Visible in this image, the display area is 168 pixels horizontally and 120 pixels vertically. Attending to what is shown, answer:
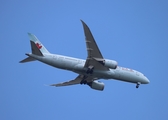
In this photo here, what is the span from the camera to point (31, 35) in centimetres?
4491

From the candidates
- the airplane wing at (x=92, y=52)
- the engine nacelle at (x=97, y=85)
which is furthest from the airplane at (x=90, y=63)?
the engine nacelle at (x=97, y=85)

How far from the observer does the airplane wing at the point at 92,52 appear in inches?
1532

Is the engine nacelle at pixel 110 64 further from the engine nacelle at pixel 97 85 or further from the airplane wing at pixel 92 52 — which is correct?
the engine nacelle at pixel 97 85

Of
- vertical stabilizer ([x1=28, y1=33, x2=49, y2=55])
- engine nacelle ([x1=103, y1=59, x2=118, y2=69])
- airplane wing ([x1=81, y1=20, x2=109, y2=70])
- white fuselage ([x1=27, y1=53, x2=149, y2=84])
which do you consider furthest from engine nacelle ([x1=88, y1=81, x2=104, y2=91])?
vertical stabilizer ([x1=28, y1=33, x2=49, y2=55])

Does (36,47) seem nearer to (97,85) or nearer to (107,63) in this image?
(107,63)

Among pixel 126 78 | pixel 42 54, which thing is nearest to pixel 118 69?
pixel 126 78

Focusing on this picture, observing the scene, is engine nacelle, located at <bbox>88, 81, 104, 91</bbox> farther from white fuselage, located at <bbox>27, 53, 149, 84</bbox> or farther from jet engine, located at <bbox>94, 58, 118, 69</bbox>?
jet engine, located at <bbox>94, 58, 118, 69</bbox>

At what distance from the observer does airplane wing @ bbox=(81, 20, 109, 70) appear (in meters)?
38.9

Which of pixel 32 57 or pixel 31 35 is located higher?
pixel 31 35

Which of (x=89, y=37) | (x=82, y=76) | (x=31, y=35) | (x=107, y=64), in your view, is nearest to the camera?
(x=89, y=37)

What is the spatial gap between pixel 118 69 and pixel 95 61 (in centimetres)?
484

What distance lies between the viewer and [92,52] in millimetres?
40969

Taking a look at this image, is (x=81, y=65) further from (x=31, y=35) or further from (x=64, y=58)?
(x=31, y=35)

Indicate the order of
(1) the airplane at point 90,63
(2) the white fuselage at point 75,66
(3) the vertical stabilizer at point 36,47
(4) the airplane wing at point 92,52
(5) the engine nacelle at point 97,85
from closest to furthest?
(4) the airplane wing at point 92,52 → (1) the airplane at point 90,63 → (3) the vertical stabilizer at point 36,47 → (2) the white fuselage at point 75,66 → (5) the engine nacelle at point 97,85
